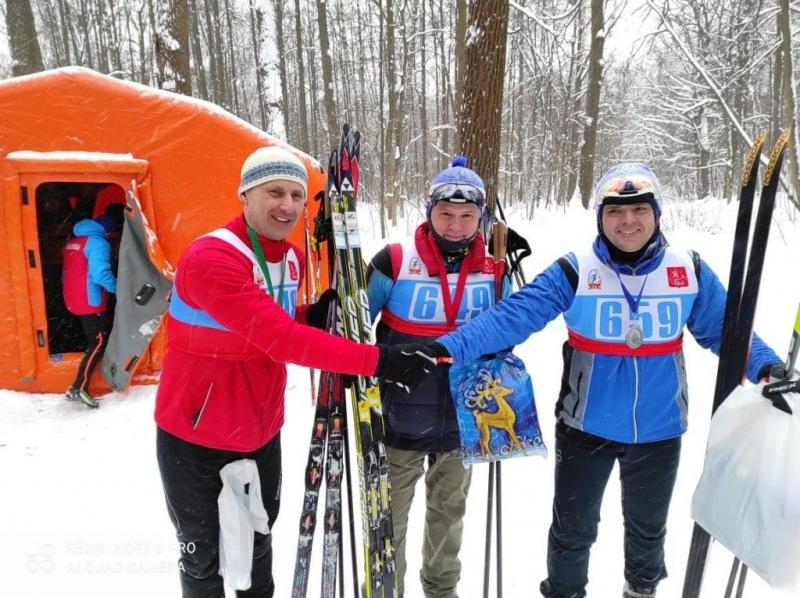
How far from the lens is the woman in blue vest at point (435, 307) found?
7.35 ft

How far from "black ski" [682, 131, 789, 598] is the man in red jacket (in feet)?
3.77

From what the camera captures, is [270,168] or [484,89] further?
[484,89]

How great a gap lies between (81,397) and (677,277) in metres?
5.31

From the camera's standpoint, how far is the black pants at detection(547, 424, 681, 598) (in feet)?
7.22

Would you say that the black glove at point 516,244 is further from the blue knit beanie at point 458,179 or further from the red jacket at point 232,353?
the red jacket at point 232,353

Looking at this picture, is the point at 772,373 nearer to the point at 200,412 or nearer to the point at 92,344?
the point at 200,412

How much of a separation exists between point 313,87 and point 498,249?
2250 centimetres

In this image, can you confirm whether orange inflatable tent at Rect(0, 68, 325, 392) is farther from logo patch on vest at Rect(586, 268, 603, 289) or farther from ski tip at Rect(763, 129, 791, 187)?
ski tip at Rect(763, 129, 791, 187)

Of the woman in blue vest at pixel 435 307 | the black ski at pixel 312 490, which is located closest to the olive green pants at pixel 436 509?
the woman in blue vest at pixel 435 307

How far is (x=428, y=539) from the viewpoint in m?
2.48

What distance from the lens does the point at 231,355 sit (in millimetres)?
1955

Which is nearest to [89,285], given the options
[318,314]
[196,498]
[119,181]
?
[119,181]

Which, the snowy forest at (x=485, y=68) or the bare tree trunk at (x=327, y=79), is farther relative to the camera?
the bare tree trunk at (x=327, y=79)

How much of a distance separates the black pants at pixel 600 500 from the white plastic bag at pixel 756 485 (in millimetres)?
275
